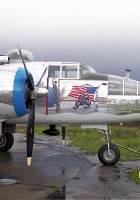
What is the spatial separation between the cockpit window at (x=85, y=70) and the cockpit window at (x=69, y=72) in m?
0.21

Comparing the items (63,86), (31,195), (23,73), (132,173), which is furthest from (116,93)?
(31,195)

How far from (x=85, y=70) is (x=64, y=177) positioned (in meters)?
4.10

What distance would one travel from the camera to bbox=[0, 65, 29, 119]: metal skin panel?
1059 cm

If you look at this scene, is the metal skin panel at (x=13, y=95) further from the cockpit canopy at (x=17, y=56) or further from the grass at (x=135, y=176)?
the grass at (x=135, y=176)

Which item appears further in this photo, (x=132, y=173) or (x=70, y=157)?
(x=70, y=157)

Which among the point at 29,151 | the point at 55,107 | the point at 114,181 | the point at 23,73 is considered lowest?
the point at 114,181

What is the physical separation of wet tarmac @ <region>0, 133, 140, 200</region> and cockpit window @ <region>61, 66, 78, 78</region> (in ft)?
10.3

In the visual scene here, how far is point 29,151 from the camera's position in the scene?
10.7 metres

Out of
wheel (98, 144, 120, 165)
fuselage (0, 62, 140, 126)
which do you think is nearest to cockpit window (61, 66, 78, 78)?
fuselage (0, 62, 140, 126)

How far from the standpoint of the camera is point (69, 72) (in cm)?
1366

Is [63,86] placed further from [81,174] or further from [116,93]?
[81,174]

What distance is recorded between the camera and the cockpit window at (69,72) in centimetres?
1352

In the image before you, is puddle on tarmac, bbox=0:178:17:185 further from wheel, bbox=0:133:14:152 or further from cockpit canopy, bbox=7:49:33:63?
wheel, bbox=0:133:14:152

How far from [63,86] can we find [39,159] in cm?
315
